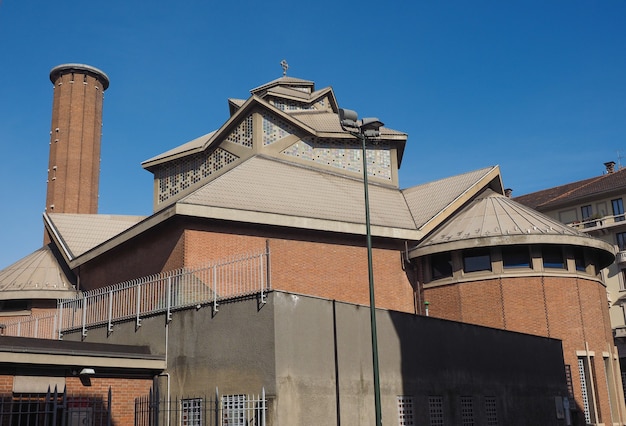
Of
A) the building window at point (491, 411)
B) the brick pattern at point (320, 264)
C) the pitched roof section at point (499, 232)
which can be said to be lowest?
the building window at point (491, 411)

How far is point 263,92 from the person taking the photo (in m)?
35.5

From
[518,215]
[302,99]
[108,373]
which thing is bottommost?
[108,373]

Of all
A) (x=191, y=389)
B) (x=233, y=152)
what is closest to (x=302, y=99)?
(x=233, y=152)

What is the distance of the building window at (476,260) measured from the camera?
25312 millimetres

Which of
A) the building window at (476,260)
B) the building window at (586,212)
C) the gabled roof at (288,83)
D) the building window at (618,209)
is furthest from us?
the building window at (586,212)

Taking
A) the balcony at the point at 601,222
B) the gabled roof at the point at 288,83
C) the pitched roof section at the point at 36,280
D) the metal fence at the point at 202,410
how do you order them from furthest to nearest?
the balcony at the point at 601,222, the gabled roof at the point at 288,83, the pitched roof section at the point at 36,280, the metal fence at the point at 202,410

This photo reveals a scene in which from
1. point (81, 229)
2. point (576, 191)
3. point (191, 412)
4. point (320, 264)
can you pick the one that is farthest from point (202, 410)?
point (576, 191)

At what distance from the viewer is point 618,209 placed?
51562 millimetres

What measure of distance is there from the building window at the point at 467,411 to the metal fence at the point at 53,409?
912 centimetres

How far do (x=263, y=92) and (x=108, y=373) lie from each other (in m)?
22.3

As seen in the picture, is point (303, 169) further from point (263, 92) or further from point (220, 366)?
point (220, 366)

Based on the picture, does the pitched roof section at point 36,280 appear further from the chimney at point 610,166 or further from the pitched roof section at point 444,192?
the chimney at point 610,166

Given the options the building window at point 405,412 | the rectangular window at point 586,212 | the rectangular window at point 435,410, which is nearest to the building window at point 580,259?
the rectangular window at point 435,410

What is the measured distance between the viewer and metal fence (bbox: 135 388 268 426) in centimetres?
1373
